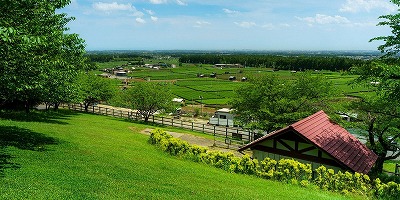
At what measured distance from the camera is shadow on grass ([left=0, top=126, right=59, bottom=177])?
10203mm

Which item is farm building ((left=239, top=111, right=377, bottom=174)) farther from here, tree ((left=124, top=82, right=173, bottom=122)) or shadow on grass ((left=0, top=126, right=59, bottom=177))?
tree ((left=124, top=82, right=173, bottom=122))

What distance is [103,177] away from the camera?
993cm

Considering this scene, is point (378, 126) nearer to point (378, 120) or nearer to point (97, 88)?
point (378, 120)

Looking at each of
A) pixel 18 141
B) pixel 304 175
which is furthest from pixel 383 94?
pixel 18 141

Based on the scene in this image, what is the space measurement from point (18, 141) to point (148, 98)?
21656mm

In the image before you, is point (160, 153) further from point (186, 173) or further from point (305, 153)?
point (305, 153)

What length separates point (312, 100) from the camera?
84.4 feet

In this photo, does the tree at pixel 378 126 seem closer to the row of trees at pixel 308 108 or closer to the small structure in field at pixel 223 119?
the row of trees at pixel 308 108

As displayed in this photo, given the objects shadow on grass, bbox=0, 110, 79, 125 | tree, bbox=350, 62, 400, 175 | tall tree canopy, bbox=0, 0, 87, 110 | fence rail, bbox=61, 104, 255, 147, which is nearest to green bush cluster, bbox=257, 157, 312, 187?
tree, bbox=350, 62, 400, 175

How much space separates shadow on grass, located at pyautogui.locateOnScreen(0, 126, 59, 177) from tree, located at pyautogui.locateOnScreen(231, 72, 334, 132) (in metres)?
16.1

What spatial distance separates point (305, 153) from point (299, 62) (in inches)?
5854

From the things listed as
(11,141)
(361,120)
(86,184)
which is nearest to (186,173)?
(86,184)

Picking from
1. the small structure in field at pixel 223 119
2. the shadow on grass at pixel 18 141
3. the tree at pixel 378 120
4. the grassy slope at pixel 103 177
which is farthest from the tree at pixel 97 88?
the tree at pixel 378 120

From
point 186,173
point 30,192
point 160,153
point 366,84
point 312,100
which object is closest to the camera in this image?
point 30,192
